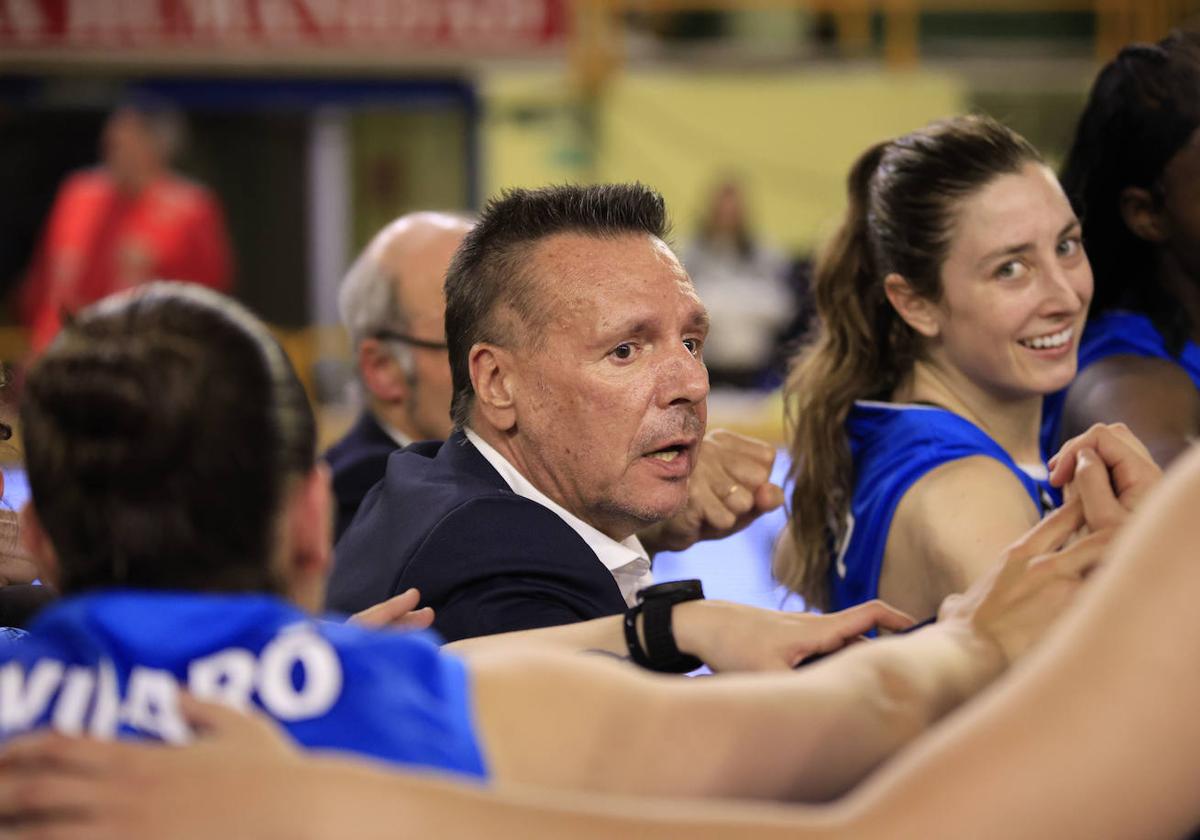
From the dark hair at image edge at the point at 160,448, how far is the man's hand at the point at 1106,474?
799 millimetres

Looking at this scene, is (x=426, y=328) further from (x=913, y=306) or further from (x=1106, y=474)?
(x=1106, y=474)

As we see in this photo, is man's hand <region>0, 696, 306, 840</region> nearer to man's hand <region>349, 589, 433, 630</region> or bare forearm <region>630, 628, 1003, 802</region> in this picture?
bare forearm <region>630, 628, 1003, 802</region>

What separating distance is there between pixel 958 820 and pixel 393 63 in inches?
326

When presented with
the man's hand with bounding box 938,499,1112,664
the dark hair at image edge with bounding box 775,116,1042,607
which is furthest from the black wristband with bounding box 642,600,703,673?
the dark hair at image edge with bounding box 775,116,1042,607

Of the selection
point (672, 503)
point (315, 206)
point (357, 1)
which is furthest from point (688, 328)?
point (315, 206)

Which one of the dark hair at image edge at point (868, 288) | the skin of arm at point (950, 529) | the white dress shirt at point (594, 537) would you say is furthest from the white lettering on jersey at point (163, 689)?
the dark hair at image edge at point (868, 288)

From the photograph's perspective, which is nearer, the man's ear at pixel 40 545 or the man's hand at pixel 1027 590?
the man's ear at pixel 40 545

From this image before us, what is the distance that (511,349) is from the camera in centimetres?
201

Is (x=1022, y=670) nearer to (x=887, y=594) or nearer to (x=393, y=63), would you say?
(x=887, y=594)

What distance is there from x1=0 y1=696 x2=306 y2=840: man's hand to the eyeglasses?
2.13 metres

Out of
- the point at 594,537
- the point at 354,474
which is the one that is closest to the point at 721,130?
the point at 354,474

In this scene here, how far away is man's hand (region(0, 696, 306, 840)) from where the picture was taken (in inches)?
38.4

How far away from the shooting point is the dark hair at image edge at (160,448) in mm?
1108

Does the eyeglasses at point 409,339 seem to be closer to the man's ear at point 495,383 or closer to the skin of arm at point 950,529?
the man's ear at point 495,383
